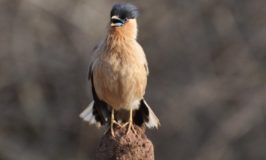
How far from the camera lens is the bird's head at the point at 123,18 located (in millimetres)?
7199

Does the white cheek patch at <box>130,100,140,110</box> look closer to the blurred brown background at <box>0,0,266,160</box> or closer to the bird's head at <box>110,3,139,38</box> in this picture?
the bird's head at <box>110,3,139,38</box>

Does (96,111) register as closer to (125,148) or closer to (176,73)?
(125,148)

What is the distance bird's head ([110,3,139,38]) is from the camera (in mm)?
7199

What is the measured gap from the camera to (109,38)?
7.41 meters

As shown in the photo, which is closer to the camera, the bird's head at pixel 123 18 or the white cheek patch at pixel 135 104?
the bird's head at pixel 123 18

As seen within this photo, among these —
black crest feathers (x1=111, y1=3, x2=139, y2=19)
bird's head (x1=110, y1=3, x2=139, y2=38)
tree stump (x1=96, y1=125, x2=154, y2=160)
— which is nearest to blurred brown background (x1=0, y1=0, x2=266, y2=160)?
bird's head (x1=110, y1=3, x2=139, y2=38)

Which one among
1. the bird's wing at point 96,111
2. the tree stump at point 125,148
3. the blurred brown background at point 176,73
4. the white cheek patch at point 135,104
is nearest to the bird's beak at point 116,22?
the bird's wing at point 96,111

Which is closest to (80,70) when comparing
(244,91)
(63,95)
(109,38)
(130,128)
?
(63,95)

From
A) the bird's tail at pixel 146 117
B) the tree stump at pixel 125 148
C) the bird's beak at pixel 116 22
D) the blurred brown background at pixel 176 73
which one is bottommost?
the blurred brown background at pixel 176 73

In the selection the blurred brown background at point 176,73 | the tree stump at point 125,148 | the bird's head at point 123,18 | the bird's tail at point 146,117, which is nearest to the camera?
the tree stump at point 125,148

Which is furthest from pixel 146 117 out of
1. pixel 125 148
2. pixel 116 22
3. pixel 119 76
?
pixel 125 148

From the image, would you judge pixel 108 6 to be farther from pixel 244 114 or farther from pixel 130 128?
pixel 130 128

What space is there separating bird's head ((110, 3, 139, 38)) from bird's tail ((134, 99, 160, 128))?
1.96 ft

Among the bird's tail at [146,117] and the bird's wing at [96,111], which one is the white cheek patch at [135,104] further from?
the bird's wing at [96,111]
